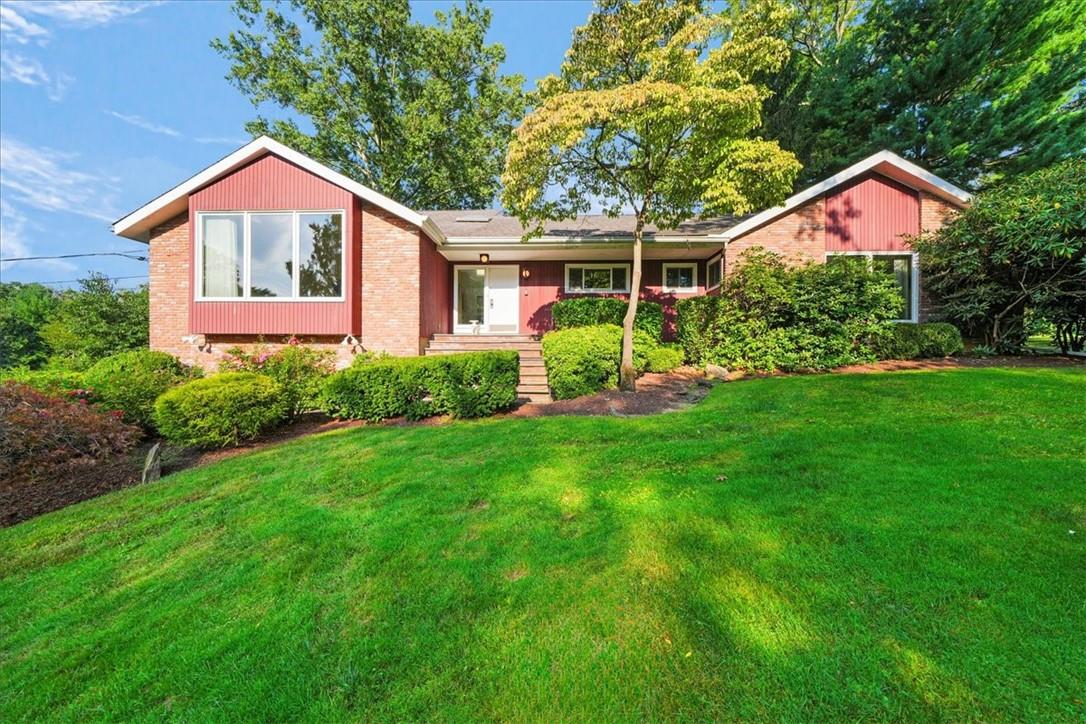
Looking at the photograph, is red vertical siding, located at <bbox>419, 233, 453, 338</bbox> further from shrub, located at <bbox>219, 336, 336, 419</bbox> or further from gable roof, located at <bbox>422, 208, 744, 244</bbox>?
shrub, located at <bbox>219, 336, 336, 419</bbox>

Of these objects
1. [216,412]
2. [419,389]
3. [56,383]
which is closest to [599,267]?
[419,389]

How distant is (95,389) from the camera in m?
Answer: 7.40

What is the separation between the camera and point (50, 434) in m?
5.56

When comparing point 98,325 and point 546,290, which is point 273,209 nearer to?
point 546,290

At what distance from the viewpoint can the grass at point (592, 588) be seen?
1.77 metres

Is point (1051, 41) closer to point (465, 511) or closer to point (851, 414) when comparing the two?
point (851, 414)

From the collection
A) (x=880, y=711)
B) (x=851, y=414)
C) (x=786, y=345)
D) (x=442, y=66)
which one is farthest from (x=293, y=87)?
(x=880, y=711)

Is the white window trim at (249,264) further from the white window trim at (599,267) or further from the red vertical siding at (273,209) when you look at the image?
the white window trim at (599,267)

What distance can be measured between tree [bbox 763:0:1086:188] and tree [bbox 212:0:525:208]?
523 inches

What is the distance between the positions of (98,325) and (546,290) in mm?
14745

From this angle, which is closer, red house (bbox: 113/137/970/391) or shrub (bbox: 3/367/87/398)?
shrub (bbox: 3/367/87/398)

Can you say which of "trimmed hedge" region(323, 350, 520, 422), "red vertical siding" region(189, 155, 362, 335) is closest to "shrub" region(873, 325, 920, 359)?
"trimmed hedge" region(323, 350, 520, 422)

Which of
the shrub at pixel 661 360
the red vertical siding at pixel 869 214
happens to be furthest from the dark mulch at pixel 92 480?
the red vertical siding at pixel 869 214

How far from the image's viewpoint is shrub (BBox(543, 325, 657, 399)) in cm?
790
